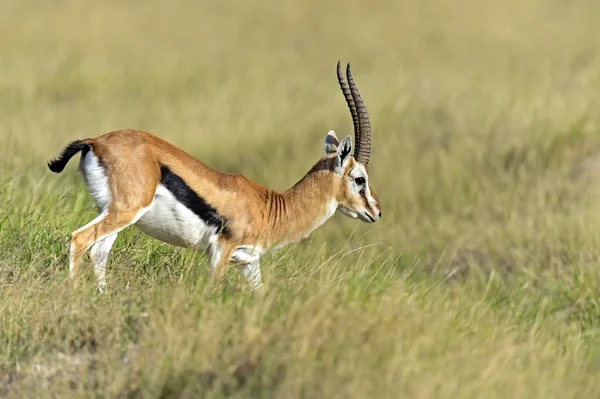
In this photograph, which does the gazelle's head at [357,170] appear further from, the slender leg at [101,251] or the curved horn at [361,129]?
the slender leg at [101,251]

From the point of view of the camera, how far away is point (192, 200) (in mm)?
6508

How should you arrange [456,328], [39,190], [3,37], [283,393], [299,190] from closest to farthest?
[283,393], [456,328], [299,190], [39,190], [3,37]

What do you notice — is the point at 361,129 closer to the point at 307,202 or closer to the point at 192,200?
the point at 307,202

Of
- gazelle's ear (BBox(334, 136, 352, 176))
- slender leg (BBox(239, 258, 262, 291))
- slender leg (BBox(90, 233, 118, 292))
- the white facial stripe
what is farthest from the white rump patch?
the white facial stripe

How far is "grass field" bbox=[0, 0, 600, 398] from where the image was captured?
5102 millimetres

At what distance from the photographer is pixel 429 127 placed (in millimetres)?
12633

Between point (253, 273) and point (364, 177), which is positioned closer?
point (253, 273)

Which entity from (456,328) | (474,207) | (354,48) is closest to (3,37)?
(354,48)

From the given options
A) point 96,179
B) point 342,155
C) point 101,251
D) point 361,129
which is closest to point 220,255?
point 101,251

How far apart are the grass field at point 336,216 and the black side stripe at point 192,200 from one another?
30cm

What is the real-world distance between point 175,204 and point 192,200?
0.37 feet

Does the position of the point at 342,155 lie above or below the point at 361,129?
below

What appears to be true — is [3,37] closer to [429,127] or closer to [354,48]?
[354,48]

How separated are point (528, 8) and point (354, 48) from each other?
118 inches
